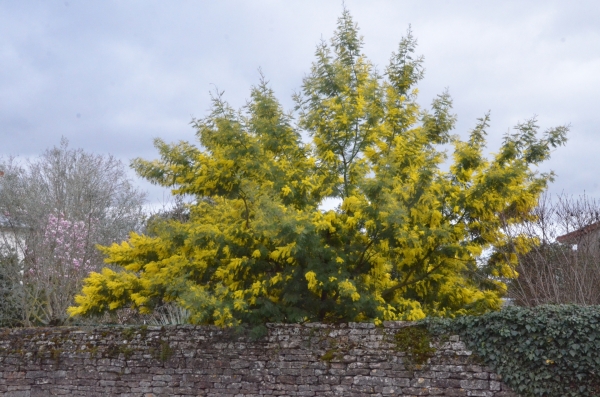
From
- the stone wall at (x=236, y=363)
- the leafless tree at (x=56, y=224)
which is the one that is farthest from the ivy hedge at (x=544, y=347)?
the leafless tree at (x=56, y=224)

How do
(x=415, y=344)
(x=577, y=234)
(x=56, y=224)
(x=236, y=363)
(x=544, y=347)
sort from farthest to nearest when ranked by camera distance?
(x=56, y=224) < (x=577, y=234) < (x=236, y=363) < (x=415, y=344) < (x=544, y=347)

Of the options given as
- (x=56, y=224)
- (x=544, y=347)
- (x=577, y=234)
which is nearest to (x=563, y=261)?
(x=577, y=234)

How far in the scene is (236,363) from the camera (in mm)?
11125

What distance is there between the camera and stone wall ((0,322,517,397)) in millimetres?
10016

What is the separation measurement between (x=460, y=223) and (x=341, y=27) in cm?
461

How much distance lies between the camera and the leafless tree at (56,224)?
21578 mm

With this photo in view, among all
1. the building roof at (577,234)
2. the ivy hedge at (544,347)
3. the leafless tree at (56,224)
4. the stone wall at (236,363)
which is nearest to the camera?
the ivy hedge at (544,347)

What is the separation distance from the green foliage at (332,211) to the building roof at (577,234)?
3.18m

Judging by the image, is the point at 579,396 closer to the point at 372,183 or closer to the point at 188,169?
the point at 372,183

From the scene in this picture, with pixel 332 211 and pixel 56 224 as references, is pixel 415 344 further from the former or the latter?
pixel 56 224

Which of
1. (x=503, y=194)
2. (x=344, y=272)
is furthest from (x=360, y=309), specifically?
(x=503, y=194)

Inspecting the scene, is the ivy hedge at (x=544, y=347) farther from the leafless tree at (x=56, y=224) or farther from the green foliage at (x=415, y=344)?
the leafless tree at (x=56, y=224)

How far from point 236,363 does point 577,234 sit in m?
8.78

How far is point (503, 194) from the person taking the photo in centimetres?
1098
